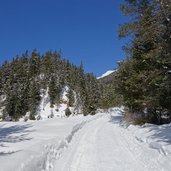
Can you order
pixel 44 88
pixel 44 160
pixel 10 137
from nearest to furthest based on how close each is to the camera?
pixel 44 160 → pixel 10 137 → pixel 44 88

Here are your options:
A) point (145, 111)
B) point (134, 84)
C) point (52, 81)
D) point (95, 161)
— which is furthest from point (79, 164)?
point (52, 81)

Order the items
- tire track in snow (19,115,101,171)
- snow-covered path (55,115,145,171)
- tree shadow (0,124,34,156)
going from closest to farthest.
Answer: tire track in snow (19,115,101,171) → snow-covered path (55,115,145,171) → tree shadow (0,124,34,156)

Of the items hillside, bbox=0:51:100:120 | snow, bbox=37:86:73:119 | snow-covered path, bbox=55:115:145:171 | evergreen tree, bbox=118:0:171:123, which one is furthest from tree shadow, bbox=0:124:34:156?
snow, bbox=37:86:73:119

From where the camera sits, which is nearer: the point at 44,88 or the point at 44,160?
the point at 44,160

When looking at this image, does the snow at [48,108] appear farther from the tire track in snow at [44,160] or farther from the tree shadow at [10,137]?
the tire track in snow at [44,160]

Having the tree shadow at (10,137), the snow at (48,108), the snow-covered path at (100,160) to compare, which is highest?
the snow at (48,108)

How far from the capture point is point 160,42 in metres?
16.7

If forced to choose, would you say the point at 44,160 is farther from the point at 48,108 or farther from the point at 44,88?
the point at 44,88

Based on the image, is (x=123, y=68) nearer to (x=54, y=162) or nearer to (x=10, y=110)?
(x=54, y=162)

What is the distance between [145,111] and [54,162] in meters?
15.9

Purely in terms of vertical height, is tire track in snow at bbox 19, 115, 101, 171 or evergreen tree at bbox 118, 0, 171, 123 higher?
evergreen tree at bbox 118, 0, 171, 123

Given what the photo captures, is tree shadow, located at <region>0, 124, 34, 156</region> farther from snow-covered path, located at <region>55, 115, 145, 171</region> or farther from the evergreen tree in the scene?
the evergreen tree

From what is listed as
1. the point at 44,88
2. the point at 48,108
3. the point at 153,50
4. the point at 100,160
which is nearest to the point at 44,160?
the point at 100,160

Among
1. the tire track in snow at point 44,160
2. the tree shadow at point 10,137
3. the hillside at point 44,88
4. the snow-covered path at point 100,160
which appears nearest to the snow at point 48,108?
the hillside at point 44,88
